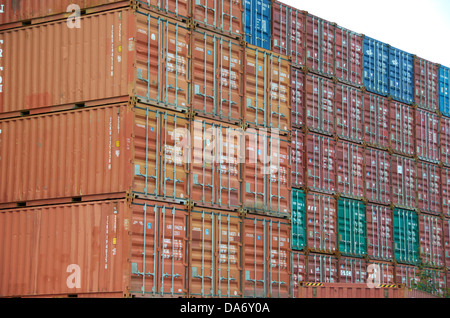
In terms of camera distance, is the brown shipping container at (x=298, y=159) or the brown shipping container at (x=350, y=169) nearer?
the brown shipping container at (x=298, y=159)

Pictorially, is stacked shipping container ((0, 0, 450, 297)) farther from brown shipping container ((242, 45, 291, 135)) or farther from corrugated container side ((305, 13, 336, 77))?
corrugated container side ((305, 13, 336, 77))

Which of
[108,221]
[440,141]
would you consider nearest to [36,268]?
[108,221]

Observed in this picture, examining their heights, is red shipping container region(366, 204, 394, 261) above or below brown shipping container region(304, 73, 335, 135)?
below

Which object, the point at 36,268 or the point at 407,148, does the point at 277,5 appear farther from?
the point at 36,268

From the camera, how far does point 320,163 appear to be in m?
28.4

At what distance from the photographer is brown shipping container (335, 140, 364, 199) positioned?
29062mm

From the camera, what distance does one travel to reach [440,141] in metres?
33.6

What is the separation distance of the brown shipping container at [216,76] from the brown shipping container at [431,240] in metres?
12.3

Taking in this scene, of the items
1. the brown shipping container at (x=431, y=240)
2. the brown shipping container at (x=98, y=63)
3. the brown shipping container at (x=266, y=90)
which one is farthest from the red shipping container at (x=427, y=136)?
the brown shipping container at (x=98, y=63)

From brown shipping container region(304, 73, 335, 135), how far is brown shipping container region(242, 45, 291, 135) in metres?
3.79

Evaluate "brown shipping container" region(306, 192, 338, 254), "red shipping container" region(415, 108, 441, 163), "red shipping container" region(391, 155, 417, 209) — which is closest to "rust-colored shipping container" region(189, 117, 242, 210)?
"brown shipping container" region(306, 192, 338, 254)

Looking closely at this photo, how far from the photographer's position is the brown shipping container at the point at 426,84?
33.1 m

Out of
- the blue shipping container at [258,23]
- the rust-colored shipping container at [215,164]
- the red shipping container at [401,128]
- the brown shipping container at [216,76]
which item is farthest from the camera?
the red shipping container at [401,128]

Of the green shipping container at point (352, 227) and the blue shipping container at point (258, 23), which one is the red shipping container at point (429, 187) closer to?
the green shipping container at point (352, 227)
